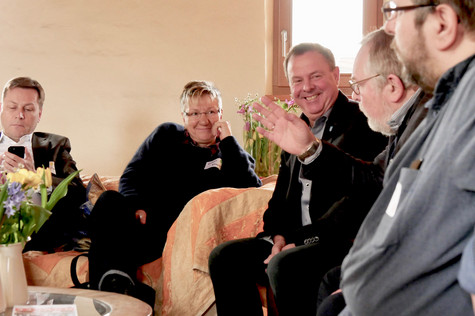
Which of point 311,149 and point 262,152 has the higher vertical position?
point 311,149

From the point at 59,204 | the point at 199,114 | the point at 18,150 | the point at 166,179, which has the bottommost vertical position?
the point at 59,204

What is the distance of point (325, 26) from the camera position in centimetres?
429

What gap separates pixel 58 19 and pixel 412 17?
3394 millimetres

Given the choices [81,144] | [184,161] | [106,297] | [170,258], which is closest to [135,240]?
[170,258]

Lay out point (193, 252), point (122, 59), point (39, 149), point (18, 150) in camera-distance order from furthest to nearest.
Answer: point (122, 59)
point (39, 149)
point (18, 150)
point (193, 252)

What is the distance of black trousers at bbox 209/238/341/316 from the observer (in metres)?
1.96

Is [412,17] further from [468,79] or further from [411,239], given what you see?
[411,239]

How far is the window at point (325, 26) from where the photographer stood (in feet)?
13.9

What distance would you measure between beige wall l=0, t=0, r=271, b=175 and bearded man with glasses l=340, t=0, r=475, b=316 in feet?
10.0

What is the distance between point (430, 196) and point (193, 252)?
1793mm

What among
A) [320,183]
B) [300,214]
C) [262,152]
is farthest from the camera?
[262,152]

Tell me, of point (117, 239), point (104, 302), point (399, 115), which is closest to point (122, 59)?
point (117, 239)

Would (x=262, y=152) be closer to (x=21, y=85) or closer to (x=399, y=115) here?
(x=21, y=85)

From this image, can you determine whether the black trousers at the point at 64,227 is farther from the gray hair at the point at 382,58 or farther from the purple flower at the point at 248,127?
the gray hair at the point at 382,58
